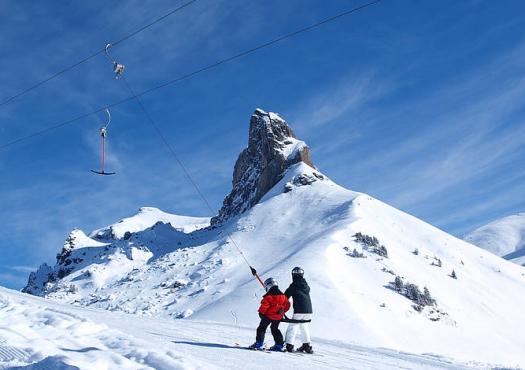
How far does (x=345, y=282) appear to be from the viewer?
6372cm

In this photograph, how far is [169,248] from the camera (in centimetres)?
14012

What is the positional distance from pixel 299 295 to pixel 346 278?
55671mm

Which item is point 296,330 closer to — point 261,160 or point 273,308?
point 273,308

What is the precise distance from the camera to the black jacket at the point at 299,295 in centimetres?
1118

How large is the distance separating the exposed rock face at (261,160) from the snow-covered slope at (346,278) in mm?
2642

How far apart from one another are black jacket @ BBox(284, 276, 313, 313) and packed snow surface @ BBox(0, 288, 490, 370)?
973 millimetres

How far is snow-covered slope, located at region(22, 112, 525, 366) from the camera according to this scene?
5588 cm

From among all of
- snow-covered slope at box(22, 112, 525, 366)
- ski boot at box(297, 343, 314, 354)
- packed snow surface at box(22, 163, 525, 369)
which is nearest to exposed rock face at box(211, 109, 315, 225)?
snow-covered slope at box(22, 112, 525, 366)

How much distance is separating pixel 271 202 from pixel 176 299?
44433 mm

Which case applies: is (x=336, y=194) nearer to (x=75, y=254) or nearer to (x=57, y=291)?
(x=57, y=291)

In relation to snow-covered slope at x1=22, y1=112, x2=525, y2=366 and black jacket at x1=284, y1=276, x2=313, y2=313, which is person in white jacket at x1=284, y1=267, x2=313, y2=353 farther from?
snow-covered slope at x1=22, y1=112, x2=525, y2=366

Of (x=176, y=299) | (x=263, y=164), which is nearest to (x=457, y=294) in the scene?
(x=176, y=299)

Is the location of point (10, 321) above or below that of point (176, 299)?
below

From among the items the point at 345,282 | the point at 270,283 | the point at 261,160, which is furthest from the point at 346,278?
the point at 261,160
